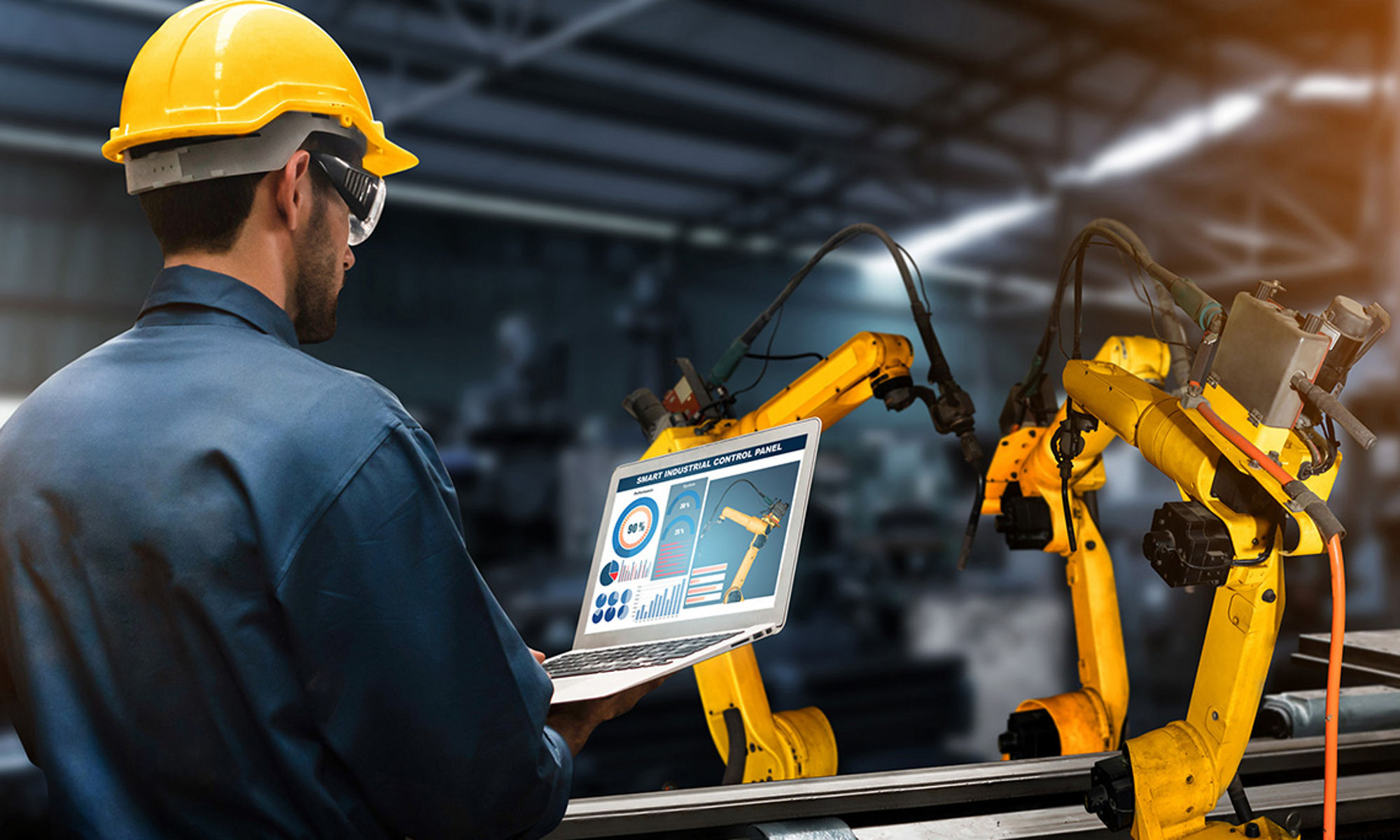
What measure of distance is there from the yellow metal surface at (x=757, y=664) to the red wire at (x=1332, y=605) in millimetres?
620

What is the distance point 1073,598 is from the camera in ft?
6.21

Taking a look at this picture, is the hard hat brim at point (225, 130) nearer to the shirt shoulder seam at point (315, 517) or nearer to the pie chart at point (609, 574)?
the shirt shoulder seam at point (315, 517)

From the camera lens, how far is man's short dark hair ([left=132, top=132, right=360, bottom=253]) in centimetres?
87

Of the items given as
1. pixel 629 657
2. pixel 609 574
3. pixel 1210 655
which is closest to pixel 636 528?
pixel 609 574

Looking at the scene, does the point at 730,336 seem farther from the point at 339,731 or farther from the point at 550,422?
the point at 339,731

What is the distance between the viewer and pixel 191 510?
2.39ft

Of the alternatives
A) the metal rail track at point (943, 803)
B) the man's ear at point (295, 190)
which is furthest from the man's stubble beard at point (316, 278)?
the metal rail track at point (943, 803)

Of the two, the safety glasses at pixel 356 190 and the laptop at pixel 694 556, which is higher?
the safety glasses at pixel 356 190

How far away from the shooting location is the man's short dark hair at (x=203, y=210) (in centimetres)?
87

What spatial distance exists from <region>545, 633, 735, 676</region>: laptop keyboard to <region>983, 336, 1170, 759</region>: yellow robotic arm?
98 cm

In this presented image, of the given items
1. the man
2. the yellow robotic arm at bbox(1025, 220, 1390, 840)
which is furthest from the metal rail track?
the man

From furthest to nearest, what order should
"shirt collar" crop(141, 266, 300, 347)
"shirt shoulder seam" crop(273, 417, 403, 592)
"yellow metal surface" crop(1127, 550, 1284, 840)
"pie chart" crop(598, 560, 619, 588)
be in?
"pie chart" crop(598, 560, 619, 588) → "yellow metal surface" crop(1127, 550, 1284, 840) → "shirt collar" crop(141, 266, 300, 347) → "shirt shoulder seam" crop(273, 417, 403, 592)

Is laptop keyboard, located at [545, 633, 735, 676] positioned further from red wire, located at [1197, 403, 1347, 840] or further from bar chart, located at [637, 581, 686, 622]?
red wire, located at [1197, 403, 1347, 840]

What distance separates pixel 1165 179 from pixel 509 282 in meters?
3.71
